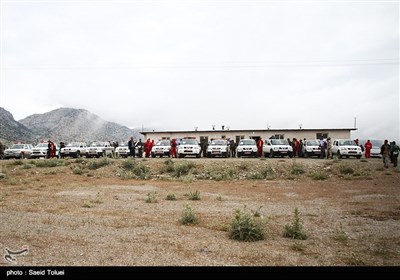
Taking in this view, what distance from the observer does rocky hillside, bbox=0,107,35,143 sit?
88825 millimetres

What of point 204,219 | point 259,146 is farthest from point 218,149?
point 204,219

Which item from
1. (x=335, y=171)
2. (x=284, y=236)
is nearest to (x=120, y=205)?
(x=284, y=236)

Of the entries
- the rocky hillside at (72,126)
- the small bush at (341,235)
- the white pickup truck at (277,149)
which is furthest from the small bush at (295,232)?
the rocky hillside at (72,126)

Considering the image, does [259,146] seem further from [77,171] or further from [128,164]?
[77,171]

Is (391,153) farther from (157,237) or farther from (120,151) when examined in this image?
(120,151)

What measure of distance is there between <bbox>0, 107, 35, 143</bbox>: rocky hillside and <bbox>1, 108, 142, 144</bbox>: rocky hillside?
10648 millimetres

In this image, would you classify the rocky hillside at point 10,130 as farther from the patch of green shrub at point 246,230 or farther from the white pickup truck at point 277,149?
the patch of green shrub at point 246,230

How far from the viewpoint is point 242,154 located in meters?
28.2

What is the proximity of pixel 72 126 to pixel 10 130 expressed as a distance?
41.1 meters

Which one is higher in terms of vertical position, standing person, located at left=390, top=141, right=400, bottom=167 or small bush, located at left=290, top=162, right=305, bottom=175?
standing person, located at left=390, top=141, right=400, bottom=167

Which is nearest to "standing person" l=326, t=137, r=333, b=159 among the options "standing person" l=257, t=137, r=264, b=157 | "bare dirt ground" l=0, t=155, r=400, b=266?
"standing person" l=257, t=137, r=264, b=157

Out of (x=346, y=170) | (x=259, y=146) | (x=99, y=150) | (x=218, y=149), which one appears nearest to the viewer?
(x=346, y=170)

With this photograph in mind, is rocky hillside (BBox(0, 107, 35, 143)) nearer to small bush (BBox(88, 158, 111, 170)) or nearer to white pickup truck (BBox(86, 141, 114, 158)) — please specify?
white pickup truck (BBox(86, 141, 114, 158))

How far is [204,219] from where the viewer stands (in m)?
9.12
